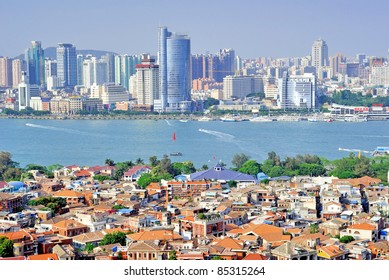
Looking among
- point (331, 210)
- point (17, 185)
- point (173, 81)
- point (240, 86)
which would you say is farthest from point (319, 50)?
point (240, 86)

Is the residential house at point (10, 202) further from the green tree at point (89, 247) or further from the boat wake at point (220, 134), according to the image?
the boat wake at point (220, 134)

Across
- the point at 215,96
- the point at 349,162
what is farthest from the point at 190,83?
the point at 349,162

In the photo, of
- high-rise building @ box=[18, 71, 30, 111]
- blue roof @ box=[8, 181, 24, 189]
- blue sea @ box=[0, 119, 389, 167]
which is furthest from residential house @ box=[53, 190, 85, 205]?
high-rise building @ box=[18, 71, 30, 111]

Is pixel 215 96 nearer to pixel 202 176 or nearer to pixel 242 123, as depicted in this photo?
pixel 242 123

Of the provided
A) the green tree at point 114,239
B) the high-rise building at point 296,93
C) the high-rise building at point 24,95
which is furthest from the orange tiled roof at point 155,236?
the high-rise building at point 296,93

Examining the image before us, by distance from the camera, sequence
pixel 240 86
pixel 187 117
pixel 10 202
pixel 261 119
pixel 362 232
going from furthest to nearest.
Result: pixel 240 86 < pixel 187 117 < pixel 261 119 < pixel 10 202 < pixel 362 232

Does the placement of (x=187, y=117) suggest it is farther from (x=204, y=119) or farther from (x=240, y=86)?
(x=240, y=86)

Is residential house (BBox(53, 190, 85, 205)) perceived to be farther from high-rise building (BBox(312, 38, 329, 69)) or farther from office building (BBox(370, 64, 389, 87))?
office building (BBox(370, 64, 389, 87))
